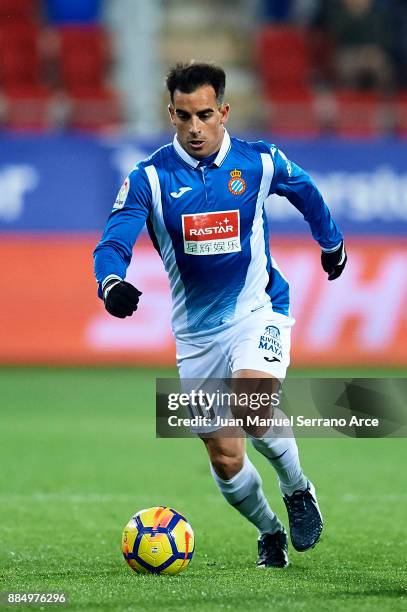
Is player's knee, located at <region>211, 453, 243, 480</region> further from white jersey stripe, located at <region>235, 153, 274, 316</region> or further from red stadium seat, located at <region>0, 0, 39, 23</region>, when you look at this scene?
red stadium seat, located at <region>0, 0, 39, 23</region>

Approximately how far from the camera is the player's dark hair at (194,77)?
19.4 feet

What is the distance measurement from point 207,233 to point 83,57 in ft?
41.1

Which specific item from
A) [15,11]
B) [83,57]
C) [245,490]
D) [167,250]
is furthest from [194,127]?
[15,11]

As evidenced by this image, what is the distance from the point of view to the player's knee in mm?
6094

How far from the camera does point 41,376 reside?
1458 centimetres

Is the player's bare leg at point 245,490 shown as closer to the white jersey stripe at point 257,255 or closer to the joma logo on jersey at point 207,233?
the white jersey stripe at point 257,255

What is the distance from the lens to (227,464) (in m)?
6.09

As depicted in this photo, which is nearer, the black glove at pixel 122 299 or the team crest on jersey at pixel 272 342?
the black glove at pixel 122 299

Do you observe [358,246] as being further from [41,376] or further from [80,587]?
[80,587]

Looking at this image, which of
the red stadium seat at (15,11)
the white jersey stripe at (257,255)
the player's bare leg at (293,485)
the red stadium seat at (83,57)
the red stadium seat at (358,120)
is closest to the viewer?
the player's bare leg at (293,485)

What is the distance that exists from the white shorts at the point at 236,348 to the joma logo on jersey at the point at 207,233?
39 cm

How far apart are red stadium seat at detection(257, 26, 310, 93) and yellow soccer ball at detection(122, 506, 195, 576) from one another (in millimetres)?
13380

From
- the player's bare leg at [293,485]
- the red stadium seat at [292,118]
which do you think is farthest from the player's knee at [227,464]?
the red stadium seat at [292,118]

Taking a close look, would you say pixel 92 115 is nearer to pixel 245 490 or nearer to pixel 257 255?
pixel 257 255
